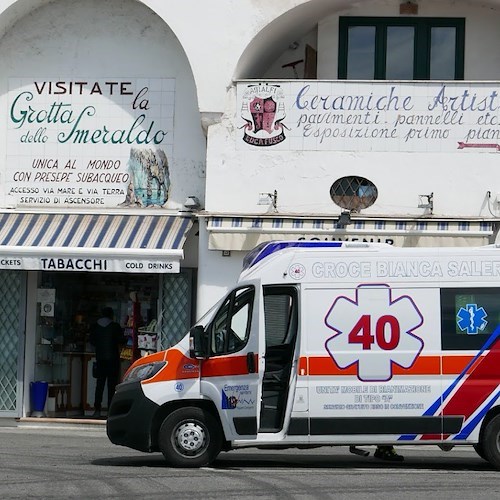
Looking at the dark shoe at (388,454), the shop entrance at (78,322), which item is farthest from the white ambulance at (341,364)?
the shop entrance at (78,322)

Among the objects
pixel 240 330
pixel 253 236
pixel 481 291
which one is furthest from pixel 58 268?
pixel 481 291

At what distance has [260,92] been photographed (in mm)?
21250

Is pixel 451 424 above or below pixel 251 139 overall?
below

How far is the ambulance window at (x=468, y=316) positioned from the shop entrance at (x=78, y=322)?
354 inches

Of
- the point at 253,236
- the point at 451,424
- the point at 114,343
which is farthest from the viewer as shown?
the point at 114,343

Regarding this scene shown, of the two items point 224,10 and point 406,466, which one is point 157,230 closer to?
point 224,10

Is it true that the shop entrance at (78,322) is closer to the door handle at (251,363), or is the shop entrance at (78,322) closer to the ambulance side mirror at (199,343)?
the ambulance side mirror at (199,343)

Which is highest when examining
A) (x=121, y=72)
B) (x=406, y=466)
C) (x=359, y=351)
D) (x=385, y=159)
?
(x=121, y=72)

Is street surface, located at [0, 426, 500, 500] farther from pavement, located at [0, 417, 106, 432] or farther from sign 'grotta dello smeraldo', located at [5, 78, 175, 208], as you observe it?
sign 'grotta dello smeraldo', located at [5, 78, 175, 208]

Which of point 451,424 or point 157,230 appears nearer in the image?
point 451,424

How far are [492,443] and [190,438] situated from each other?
3.28 m

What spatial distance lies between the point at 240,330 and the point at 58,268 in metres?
7.13

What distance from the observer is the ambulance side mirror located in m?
14.3

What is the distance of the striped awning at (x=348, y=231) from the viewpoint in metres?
20.4
